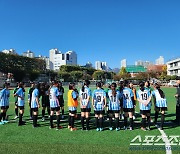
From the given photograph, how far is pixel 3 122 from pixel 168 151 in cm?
781

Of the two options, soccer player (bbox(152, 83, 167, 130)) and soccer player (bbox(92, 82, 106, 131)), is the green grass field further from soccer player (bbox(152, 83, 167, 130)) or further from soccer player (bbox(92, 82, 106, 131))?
soccer player (bbox(152, 83, 167, 130))

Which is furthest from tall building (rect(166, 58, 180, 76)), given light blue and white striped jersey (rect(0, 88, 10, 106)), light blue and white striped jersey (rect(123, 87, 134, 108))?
light blue and white striped jersey (rect(0, 88, 10, 106))

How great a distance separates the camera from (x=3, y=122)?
1070cm

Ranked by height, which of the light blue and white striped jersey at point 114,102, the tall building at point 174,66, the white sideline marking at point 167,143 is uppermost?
the tall building at point 174,66

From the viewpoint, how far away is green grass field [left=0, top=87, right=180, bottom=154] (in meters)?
6.46

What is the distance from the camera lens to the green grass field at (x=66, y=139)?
6.46 metres

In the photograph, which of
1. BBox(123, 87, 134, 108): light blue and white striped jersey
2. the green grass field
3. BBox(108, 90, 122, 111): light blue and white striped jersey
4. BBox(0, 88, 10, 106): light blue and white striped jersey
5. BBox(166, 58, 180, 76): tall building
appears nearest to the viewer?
the green grass field

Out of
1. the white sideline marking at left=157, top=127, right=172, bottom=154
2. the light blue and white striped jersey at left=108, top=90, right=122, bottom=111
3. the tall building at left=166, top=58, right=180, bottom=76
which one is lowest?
the white sideline marking at left=157, top=127, right=172, bottom=154

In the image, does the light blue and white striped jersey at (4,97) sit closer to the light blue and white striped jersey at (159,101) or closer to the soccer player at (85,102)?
the soccer player at (85,102)

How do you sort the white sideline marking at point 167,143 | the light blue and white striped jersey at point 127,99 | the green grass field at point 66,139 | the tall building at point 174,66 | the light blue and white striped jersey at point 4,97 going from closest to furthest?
the white sideline marking at point 167,143 → the green grass field at point 66,139 → the light blue and white striped jersey at point 127,99 → the light blue and white striped jersey at point 4,97 → the tall building at point 174,66

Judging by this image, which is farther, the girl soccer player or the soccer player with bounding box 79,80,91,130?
the soccer player with bounding box 79,80,91,130

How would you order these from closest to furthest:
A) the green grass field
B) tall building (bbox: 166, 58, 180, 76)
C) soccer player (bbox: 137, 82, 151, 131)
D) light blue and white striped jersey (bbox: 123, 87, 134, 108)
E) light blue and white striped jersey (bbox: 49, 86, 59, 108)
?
the green grass field < soccer player (bbox: 137, 82, 151, 131) < light blue and white striped jersey (bbox: 123, 87, 134, 108) < light blue and white striped jersey (bbox: 49, 86, 59, 108) < tall building (bbox: 166, 58, 180, 76)

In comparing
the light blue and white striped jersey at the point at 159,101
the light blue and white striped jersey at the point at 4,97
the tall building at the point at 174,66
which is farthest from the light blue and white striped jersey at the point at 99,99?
the tall building at the point at 174,66

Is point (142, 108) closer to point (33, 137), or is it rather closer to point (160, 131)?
point (160, 131)
